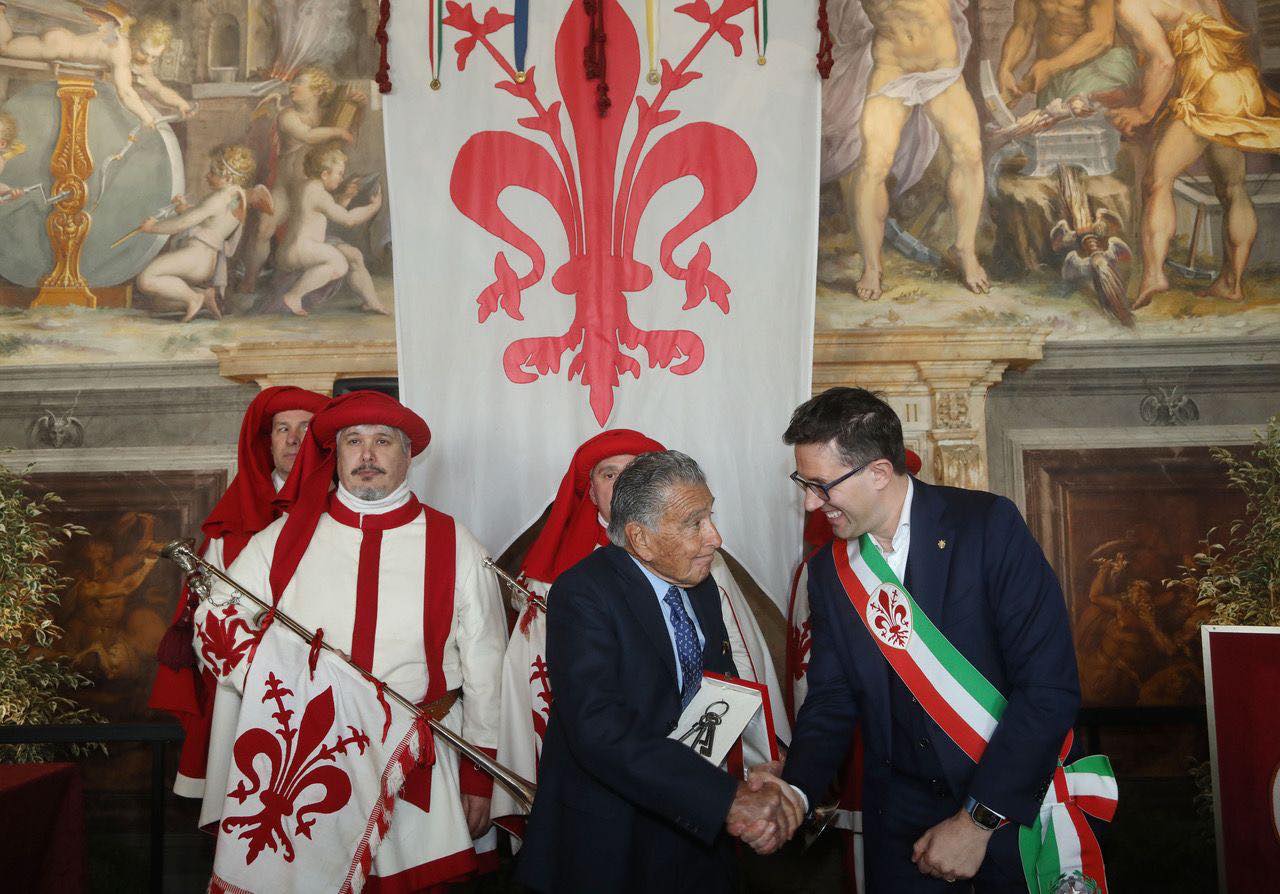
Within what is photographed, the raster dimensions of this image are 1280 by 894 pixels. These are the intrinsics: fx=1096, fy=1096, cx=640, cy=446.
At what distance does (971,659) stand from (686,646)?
0.63 meters

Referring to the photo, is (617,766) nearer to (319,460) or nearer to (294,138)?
(319,460)

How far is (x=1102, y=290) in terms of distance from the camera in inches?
184

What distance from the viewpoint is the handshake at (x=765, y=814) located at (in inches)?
88.0

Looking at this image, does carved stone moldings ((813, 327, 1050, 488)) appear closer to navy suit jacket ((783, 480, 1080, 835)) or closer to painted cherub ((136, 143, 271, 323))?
navy suit jacket ((783, 480, 1080, 835))

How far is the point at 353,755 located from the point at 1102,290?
11.6 ft

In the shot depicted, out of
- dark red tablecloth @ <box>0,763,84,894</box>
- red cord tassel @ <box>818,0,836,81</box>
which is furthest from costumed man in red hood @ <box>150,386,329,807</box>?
red cord tassel @ <box>818,0,836,81</box>

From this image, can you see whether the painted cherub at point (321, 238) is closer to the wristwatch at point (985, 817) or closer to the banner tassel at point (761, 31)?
the banner tassel at point (761, 31)

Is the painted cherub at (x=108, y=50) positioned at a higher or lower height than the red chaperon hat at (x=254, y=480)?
higher

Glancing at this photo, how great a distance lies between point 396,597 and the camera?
133 inches

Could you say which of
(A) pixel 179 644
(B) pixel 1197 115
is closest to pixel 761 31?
(B) pixel 1197 115

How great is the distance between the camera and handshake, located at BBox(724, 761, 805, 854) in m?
2.23

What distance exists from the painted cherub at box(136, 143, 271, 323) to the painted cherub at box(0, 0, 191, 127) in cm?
38

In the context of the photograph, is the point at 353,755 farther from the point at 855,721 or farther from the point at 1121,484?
the point at 1121,484

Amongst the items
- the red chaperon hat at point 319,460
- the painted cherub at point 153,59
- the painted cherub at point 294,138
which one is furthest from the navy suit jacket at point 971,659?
the painted cherub at point 153,59
